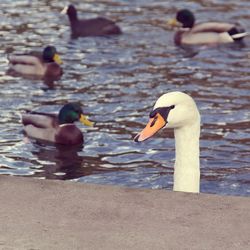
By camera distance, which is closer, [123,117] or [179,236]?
[179,236]

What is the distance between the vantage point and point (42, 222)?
5527 millimetres

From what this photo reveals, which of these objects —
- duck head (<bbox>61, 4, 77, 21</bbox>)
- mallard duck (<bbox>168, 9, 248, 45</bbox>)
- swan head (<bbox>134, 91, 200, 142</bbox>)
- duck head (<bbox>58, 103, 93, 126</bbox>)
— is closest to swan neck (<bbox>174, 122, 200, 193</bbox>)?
swan head (<bbox>134, 91, 200, 142</bbox>)

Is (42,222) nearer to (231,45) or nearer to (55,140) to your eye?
(55,140)

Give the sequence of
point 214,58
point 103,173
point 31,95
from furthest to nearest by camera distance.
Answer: point 214,58 → point 31,95 → point 103,173

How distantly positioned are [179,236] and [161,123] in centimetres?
314

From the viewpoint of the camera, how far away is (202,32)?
61.0 feet

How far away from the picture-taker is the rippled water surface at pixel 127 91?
447 inches

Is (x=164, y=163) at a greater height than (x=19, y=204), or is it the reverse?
(x=19, y=204)

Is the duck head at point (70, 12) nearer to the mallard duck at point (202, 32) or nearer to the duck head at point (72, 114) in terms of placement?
the mallard duck at point (202, 32)

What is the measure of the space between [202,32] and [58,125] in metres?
5.66

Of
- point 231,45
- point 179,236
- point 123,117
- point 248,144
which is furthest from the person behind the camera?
point 231,45

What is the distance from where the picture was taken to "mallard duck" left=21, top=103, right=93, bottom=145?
1280 cm

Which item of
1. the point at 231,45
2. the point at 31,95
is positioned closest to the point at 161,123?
the point at 31,95

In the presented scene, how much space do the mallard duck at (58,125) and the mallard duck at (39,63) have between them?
7.35 ft
